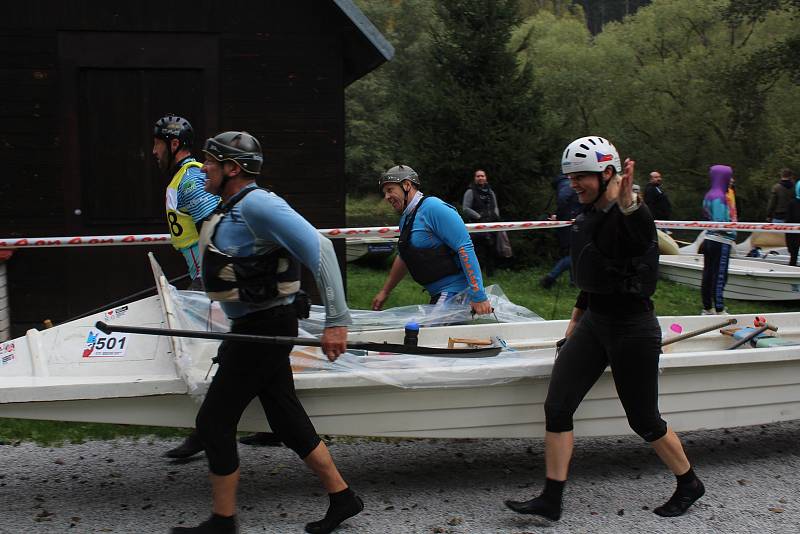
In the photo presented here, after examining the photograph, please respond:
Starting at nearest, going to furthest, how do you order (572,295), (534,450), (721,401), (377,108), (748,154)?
(721,401) → (534,450) → (572,295) → (748,154) → (377,108)

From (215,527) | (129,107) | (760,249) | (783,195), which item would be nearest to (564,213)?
(760,249)

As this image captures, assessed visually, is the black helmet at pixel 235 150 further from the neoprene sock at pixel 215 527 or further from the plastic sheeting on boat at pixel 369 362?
the neoprene sock at pixel 215 527

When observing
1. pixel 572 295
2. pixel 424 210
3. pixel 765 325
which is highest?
pixel 424 210

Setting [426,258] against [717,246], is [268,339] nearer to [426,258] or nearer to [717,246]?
[426,258]

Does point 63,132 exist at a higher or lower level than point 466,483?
higher

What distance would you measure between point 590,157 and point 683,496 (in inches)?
75.1

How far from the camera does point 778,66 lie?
953 inches

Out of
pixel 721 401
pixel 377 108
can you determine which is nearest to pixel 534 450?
pixel 721 401

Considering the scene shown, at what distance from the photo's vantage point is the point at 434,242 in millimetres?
5832

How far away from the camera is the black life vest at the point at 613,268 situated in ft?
14.0

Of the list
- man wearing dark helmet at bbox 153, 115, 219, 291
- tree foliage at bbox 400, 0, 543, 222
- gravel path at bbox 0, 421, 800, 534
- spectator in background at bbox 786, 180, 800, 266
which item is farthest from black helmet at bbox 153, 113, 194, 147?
tree foliage at bbox 400, 0, 543, 222

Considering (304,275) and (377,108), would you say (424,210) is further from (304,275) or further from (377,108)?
(377,108)

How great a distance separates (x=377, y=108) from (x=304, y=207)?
26.8 m

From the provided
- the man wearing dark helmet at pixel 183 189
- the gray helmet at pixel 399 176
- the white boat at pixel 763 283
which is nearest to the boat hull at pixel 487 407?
the man wearing dark helmet at pixel 183 189
